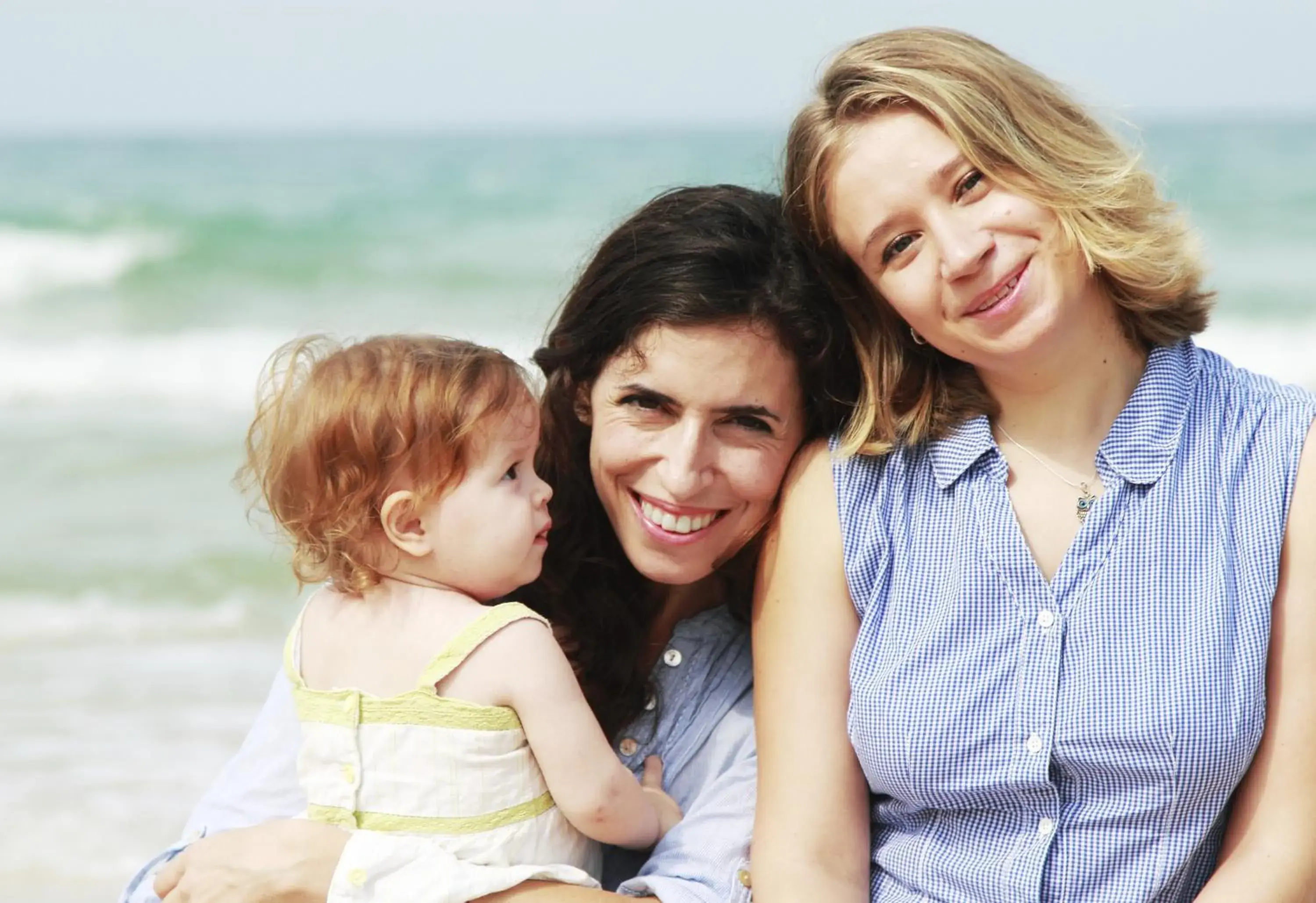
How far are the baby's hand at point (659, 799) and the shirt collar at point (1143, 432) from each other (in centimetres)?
81

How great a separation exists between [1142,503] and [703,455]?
2.69 feet

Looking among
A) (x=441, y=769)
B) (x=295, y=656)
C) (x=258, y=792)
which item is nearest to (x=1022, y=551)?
(x=441, y=769)

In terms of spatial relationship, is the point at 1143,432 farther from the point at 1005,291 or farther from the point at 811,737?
A: the point at 811,737

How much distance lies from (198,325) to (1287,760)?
11303mm

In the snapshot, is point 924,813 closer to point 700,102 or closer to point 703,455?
point 703,455

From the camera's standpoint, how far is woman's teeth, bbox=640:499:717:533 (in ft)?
9.84

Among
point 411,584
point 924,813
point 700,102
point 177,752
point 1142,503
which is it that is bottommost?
point 177,752

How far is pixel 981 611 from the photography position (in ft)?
8.83

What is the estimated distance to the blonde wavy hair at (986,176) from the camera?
267 centimetres

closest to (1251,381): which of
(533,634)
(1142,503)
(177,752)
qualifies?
(1142,503)

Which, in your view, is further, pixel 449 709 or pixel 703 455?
pixel 703 455

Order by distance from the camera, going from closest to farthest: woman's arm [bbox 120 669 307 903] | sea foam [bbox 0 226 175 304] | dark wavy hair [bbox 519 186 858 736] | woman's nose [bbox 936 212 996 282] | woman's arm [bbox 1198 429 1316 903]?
1. woman's arm [bbox 1198 429 1316 903]
2. woman's nose [bbox 936 212 996 282]
3. dark wavy hair [bbox 519 186 858 736]
4. woman's arm [bbox 120 669 307 903]
5. sea foam [bbox 0 226 175 304]

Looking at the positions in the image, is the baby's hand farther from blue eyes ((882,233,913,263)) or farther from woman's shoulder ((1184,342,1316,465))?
woman's shoulder ((1184,342,1316,465))

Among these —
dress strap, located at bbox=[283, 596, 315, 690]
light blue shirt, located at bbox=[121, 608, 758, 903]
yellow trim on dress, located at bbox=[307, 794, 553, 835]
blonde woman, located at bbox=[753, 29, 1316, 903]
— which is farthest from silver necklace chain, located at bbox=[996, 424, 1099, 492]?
dress strap, located at bbox=[283, 596, 315, 690]
